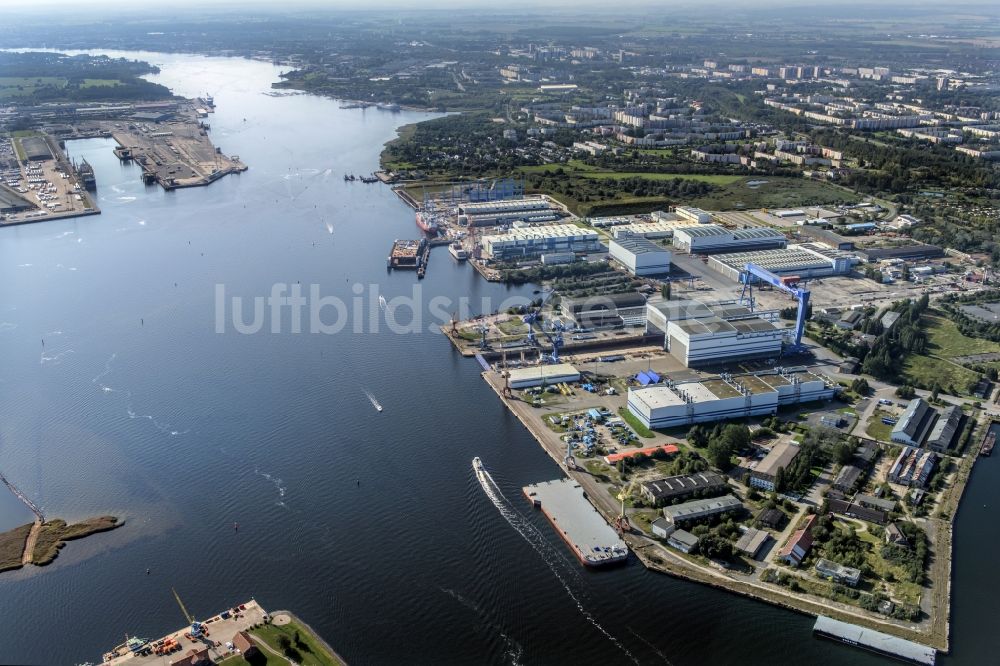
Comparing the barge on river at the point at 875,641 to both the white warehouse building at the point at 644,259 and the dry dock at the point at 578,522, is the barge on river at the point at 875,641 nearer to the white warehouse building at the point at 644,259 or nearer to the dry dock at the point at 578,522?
the dry dock at the point at 578,522

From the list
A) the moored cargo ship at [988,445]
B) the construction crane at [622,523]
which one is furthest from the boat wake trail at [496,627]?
the moored cargo ship at [988,445]

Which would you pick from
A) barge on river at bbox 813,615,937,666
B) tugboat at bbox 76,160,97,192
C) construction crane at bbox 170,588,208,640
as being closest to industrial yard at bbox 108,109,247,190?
tugboat at bbox 76,160,97,192

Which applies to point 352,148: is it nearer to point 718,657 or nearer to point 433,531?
point 433,531

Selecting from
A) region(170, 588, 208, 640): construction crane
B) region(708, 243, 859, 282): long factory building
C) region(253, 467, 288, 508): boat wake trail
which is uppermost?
region(708, 243, 859, 282): long factory building

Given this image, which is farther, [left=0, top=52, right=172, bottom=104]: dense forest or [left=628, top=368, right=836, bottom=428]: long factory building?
[left=0, top=52, right=172, bottom=104]: dense forest

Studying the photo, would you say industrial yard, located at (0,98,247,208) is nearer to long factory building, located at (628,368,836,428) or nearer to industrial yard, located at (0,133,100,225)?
industrial yard, located at (0,133,100,225)

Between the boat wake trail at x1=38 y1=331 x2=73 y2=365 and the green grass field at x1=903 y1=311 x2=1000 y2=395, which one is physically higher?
the green grass field at x1=903 y1=311 x2=1000 y2=395

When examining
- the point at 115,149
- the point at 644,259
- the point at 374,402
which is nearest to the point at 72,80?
the point at 115,149

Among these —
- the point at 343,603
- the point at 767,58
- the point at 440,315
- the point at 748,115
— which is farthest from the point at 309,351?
the point at 767,58
